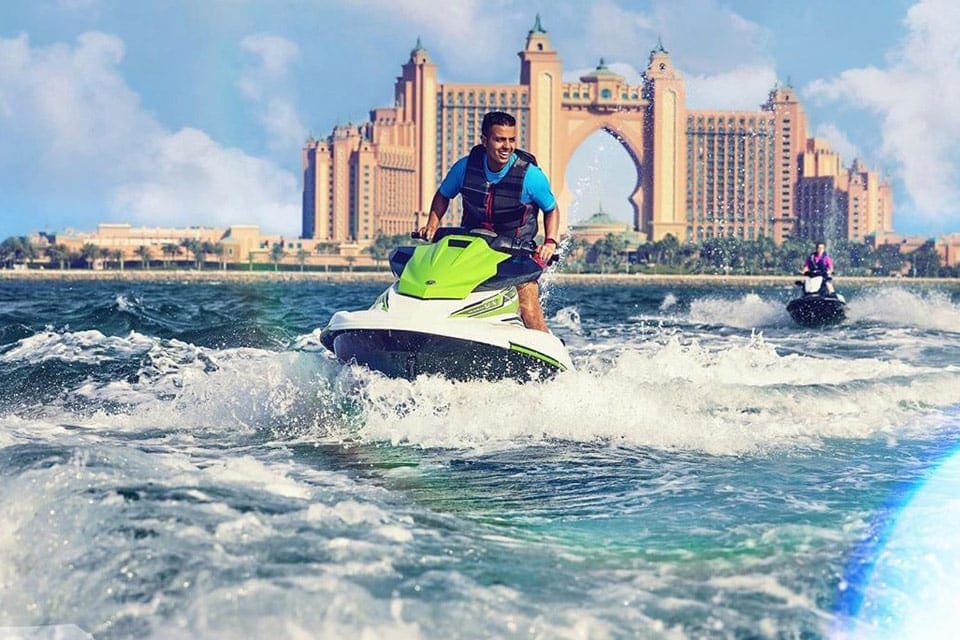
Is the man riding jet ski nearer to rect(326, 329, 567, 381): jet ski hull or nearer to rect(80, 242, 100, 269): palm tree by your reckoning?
rect(326, 329, 567, 381): jet ski hull

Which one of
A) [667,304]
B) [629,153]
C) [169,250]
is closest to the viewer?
[667,304]

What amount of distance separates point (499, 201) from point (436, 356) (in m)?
1.21

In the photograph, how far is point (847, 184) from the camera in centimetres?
15862

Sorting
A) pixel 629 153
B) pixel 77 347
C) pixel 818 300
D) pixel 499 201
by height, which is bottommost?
pixel 77 347

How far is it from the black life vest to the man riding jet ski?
11.1m

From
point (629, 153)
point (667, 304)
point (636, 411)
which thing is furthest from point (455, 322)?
point (629, 153)

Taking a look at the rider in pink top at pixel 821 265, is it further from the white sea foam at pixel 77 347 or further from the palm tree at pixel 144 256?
the palm tree at pixel 144 256

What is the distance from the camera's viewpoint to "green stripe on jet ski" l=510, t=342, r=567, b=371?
6.23 m

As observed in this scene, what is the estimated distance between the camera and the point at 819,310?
1739 cm

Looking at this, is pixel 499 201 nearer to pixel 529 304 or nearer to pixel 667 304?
pixel 529 304

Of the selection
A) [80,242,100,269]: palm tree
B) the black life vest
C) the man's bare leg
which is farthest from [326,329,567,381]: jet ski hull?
[80,242,100,269]: palm tree

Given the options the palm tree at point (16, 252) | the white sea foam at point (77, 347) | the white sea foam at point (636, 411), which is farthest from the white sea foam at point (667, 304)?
the palm tree at point (16, 252)

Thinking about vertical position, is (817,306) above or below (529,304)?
below

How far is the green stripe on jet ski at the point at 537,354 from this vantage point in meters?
6.23
